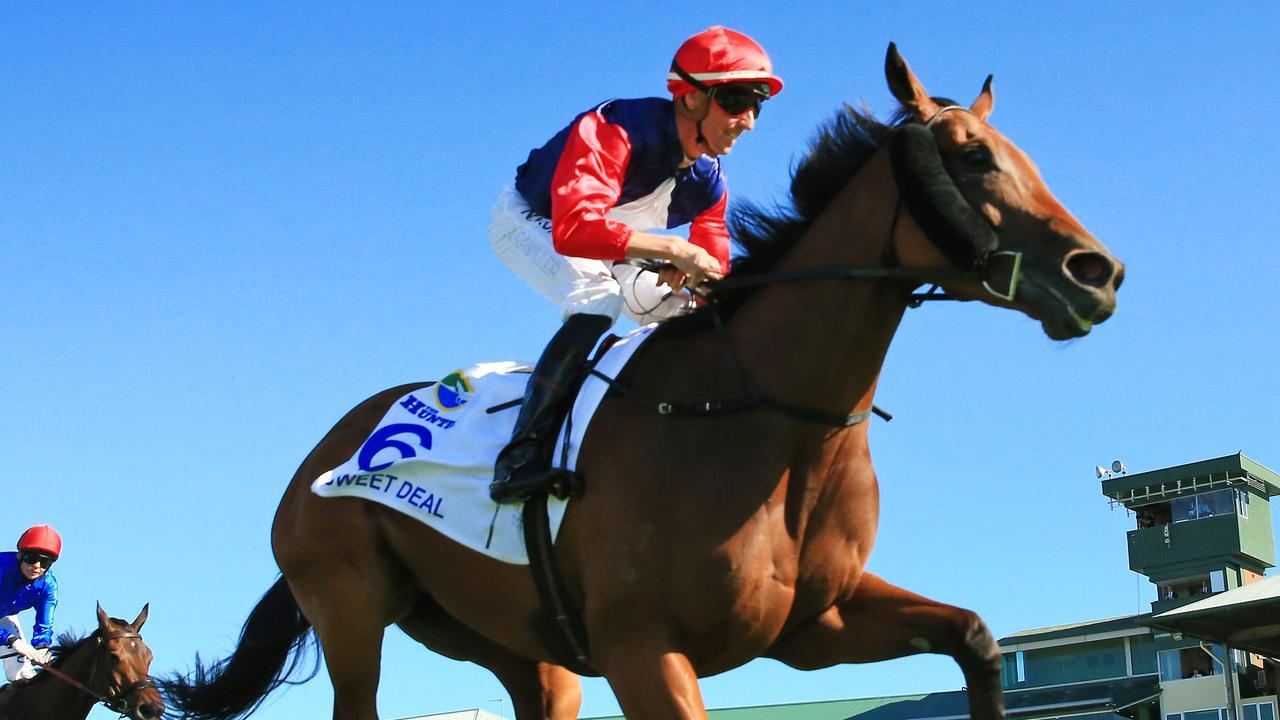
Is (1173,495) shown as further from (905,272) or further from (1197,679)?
(905,272)

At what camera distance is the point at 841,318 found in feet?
15.4

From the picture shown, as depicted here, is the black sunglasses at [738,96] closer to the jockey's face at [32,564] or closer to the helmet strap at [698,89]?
the helmet strap at [698,89]

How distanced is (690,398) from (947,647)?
4.14 ft

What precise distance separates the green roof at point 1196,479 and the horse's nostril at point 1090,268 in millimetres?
51413

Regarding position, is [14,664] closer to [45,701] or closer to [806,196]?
[45,701]

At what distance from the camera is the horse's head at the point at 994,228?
423cm

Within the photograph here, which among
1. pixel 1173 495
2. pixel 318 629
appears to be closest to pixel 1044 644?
pixel 1173 495

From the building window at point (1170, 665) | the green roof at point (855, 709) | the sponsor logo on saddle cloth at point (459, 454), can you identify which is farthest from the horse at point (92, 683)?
the building window at point (1170, 665)

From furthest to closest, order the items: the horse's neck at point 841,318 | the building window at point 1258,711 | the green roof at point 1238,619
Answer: the building window at point 1258,711
the green roof at point 1238,619
the horse's neck at point 841,318

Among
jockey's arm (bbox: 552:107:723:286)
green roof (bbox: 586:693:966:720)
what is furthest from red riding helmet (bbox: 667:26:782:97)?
green roof (bbox: 586:693:966:720)

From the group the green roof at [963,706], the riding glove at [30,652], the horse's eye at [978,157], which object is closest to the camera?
the horse's eye at [978,157]

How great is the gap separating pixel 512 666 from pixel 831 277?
2443 mm

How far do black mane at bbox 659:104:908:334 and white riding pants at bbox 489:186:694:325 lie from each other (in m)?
0.32

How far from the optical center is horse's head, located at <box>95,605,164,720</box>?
11.8 m
